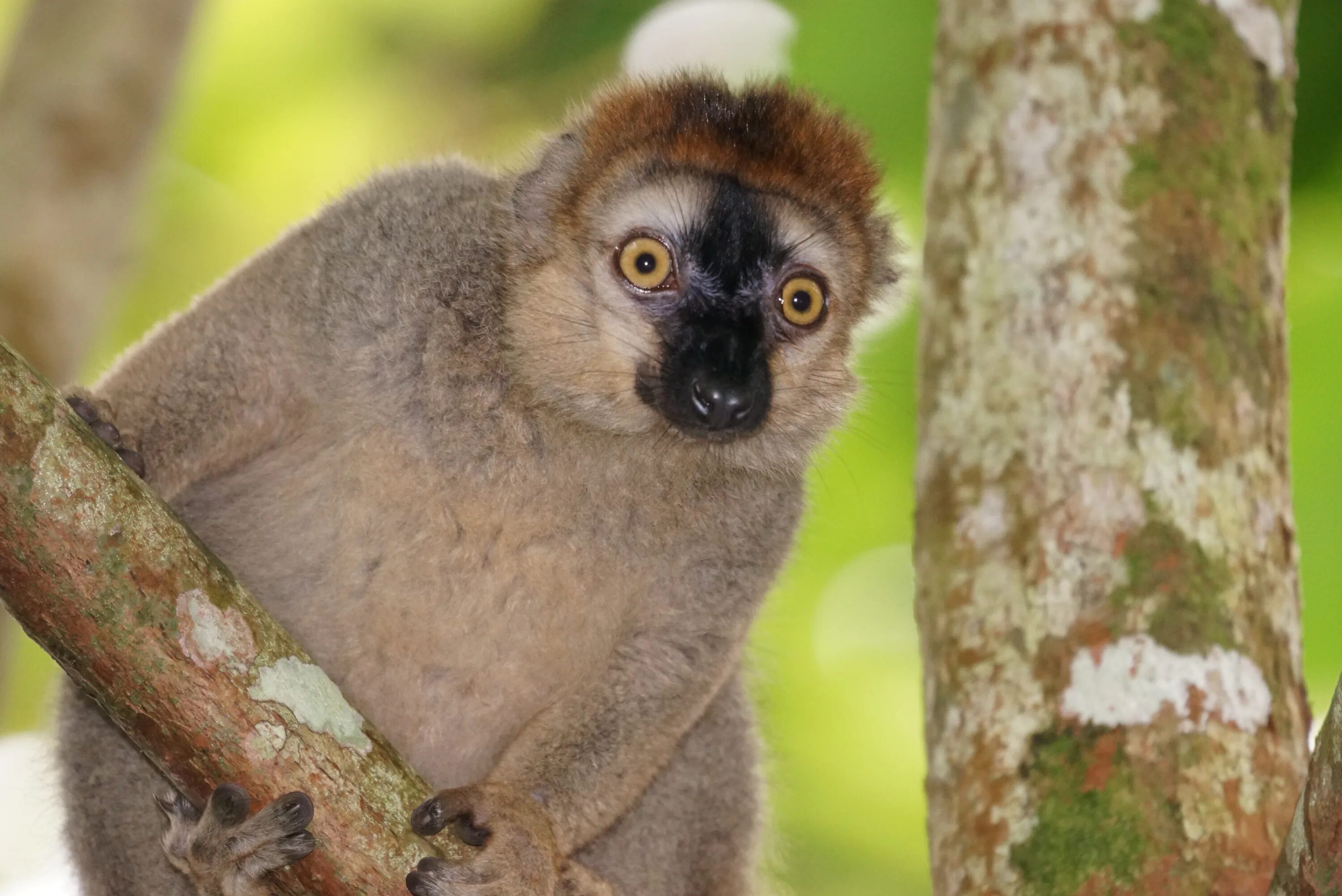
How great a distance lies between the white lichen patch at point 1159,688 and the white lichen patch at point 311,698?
1499 millimetres

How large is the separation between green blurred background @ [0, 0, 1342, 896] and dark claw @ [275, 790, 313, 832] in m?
2.43

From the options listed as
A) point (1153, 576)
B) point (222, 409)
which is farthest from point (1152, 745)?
point (222, 409)

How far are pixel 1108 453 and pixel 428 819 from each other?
1.73 m

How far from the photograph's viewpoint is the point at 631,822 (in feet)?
13.5

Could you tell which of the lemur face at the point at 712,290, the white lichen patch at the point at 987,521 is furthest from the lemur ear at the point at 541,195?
the white lichen patch at the point at 987,521

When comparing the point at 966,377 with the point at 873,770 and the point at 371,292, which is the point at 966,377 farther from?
the point at 873,770

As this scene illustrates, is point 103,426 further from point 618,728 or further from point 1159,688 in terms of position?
point 1159,688

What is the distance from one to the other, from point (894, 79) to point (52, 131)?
3.96 meters

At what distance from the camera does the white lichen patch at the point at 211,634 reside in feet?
9.26

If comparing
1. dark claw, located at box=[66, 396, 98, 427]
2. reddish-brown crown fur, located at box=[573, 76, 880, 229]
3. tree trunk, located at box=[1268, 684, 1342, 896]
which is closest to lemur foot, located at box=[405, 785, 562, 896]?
dark claw, located at box=[66, 396, 98, 427]

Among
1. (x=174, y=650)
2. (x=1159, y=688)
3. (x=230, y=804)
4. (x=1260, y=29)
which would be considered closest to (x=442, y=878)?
(x=230, y=804)

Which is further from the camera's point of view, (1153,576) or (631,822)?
(631,822)

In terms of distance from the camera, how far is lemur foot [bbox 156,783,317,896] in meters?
2.86

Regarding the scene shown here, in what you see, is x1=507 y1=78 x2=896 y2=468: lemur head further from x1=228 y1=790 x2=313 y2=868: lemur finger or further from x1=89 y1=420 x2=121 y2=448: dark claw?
x1=228 y1=790 x2=313 y2=868: lemur finger
